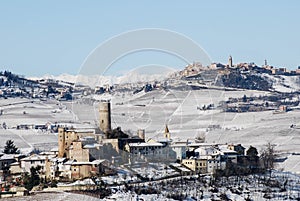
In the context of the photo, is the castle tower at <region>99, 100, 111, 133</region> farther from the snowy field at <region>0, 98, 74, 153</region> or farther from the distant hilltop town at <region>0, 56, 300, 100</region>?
the distant hilltop town at <region>0, 56, 300, 100</region>

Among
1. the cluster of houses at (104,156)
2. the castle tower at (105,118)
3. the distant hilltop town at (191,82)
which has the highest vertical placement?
the distant hilltop town at (191,82)

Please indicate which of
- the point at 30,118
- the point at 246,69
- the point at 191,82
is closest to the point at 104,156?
the point at 30,118

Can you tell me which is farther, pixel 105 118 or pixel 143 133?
pixel 143 133

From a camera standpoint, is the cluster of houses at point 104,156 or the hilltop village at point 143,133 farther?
the cluster of houses at point 104,156

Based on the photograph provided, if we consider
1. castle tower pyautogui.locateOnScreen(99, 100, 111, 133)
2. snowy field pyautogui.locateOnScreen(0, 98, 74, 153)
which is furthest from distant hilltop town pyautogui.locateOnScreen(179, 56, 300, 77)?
castle tower pyautogui.locateOnScreen(99, 100, 111, 133)

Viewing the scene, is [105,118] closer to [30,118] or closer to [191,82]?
[30,118]

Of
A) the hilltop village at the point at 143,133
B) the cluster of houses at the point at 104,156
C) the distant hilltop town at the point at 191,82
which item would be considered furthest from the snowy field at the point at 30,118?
the cluster of houses at the point at 104,156

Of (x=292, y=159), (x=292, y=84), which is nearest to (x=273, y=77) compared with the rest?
(x=292, y=84)

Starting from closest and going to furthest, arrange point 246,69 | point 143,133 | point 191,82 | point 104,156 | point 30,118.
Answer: point 104,156
point 143,133
point 30,118
point 191,82
point 246,69

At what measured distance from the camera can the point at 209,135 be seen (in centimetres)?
3925

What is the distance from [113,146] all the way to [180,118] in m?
25.4

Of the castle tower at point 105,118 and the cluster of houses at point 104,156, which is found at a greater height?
the castle tower at point 105,118

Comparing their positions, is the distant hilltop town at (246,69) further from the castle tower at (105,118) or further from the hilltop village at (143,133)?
the castle tower at (105,118)

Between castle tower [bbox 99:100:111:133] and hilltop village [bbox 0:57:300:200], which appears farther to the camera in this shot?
castle tower [bbox 99:100:111:133]
